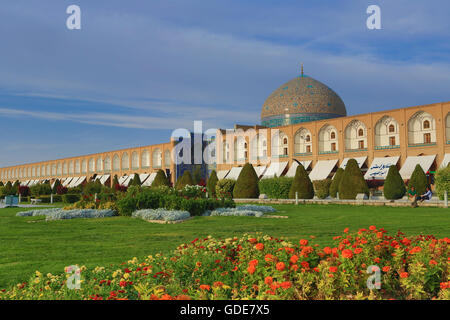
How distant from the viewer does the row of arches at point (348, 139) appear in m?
33.0

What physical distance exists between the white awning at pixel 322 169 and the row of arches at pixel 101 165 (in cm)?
2333

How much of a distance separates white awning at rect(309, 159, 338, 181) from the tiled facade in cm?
59

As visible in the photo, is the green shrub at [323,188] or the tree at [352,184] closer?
the tree at [352,184]

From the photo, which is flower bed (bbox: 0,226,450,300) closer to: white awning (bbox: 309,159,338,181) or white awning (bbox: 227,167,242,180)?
white awning (bbox: 309,159,338,181)

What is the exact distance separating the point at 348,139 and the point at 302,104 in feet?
37.7

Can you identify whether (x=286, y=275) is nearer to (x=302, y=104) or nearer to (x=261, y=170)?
(x=261, y=170)

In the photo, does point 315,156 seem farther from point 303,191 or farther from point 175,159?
point 175,159

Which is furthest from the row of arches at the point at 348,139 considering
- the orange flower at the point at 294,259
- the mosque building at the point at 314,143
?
the orange flower at the point at 294,259

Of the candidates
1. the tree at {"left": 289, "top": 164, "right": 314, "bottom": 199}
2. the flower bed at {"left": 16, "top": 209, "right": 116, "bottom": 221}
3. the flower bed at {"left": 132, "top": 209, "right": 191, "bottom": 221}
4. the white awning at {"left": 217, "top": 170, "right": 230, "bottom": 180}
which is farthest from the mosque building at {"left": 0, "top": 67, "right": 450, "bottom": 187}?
the flower bed at {"left": 16, "top": 209, "right": 116, "bottom": 221}

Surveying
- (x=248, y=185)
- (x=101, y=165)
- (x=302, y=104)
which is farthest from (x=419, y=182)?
(x=101, y=165)

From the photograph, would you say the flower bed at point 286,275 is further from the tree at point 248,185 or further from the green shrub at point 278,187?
the tree at point 248,185

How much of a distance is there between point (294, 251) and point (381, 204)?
694 inches

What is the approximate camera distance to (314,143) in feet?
131

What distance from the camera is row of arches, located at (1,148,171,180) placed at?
58500 mm
